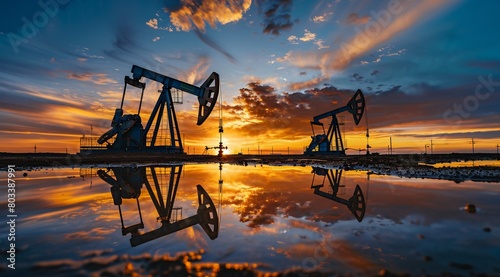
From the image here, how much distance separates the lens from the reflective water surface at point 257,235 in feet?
9.51

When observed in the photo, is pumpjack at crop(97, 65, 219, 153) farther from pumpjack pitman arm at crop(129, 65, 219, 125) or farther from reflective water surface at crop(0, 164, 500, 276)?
reflective water surface at crop(0, 164, 500, 276)

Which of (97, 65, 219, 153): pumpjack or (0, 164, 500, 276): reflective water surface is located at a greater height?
(97, 65, 219, 153): pumpjack

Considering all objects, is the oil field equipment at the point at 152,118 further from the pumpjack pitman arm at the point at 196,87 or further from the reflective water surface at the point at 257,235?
the reflective water surface at the point at 257,235

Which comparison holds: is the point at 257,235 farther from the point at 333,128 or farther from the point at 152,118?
the point at 333,128

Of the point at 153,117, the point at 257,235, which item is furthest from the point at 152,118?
the point at 257,235

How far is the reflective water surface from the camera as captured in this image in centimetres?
290

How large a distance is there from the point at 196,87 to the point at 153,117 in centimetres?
655

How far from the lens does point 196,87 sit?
28.7m

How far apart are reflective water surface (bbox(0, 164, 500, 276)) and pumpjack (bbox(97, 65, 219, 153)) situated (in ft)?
70.1

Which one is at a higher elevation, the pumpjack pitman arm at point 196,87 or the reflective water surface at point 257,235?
the pumpjack pitman arm at point 196,87

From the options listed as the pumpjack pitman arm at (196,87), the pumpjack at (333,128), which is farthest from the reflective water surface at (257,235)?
the pumpjack at (333,128)

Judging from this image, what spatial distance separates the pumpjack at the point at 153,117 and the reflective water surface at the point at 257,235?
841 inches

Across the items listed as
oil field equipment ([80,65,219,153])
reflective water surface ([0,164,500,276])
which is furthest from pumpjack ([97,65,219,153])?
reflective water surface ([0,164,500,276])

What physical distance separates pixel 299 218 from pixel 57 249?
13.0 ft
